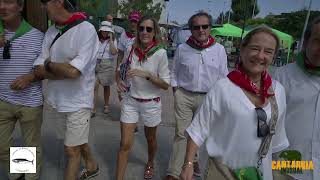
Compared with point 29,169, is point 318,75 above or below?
above

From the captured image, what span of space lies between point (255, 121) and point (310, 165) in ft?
1.86

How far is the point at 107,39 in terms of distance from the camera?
705cm

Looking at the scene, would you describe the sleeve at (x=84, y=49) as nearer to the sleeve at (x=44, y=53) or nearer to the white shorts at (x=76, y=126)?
the sleeve at (x=44, y=53)

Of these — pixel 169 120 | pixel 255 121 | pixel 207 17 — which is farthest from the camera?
pixel 169 120

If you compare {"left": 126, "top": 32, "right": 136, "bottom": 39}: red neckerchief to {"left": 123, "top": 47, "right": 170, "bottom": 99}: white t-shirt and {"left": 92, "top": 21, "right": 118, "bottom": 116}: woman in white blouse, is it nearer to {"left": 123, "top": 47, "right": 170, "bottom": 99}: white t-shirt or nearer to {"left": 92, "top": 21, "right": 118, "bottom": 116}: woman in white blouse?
{"left": 92, "top": 21, "right": 118, "bottom": 116}: woman in white blouse

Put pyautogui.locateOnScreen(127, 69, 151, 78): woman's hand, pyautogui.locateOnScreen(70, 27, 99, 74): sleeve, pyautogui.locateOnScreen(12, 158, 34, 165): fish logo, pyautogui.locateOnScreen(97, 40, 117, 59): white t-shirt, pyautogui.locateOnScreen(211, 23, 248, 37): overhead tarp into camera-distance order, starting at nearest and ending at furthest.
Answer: pyautogui.locateOnScreen(70, 27, 99, 74): sleeve → pyautogui.locateOnScreen(12, 158, 34, 165): fish logo → pyautogui.locateOnScreen(127, 69, 151, 78): woman's hand → pyautogui.locateOnScreen(97, 40, 117, 59): white t-shirt → pyautogui.locateOnScreen(211, 23, 248, 37): overhead tarp

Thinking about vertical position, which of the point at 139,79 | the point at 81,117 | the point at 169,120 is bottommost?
the point at 169,120

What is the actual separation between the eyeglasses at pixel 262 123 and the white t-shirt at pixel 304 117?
40 centimetres

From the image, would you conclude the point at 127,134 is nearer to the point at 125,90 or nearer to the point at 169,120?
the point at 125,90

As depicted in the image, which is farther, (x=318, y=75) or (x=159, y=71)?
(x=159, y=71)

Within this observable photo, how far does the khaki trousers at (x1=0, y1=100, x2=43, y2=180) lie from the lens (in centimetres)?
328

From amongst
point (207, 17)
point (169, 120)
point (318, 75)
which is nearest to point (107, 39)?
point (169, 120)

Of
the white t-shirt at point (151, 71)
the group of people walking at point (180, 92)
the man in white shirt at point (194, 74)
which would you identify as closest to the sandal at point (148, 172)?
the group of people walking at point (180, 92)

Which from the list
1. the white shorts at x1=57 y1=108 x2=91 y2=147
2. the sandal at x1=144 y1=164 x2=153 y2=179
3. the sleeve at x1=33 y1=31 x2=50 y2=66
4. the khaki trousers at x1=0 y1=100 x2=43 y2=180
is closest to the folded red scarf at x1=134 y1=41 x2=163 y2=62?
the white shorts at x1=57 y1=108 x2=91 y2=147
